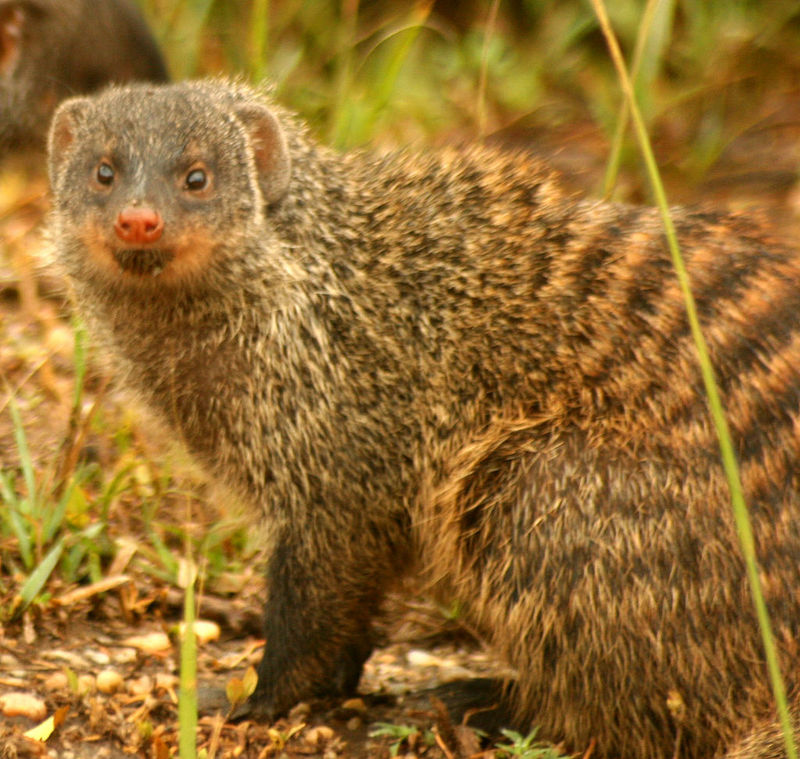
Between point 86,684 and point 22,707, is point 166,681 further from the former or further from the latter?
point 22,707

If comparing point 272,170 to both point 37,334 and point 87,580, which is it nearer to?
point 87,580

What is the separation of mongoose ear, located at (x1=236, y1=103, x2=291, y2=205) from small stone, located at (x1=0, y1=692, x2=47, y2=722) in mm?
1193

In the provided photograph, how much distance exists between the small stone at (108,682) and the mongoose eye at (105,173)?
3.58ft

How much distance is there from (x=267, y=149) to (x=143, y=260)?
1.34 ft

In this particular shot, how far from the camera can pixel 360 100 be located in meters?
4.52

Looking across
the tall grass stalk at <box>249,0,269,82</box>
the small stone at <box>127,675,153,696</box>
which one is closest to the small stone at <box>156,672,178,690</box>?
the small stone at <box>127,675,153,696</box>

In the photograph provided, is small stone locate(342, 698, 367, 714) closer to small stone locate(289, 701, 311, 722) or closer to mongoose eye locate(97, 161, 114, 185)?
small stone locate(289, 701, 311, 722)

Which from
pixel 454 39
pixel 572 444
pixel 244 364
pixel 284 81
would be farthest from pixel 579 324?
pixel 454 39

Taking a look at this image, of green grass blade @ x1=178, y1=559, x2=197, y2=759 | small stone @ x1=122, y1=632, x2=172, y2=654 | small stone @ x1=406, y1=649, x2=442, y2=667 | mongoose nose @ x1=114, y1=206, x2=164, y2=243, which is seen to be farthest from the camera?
small stone @ x1=406, y1=649, x2=442, y2=667

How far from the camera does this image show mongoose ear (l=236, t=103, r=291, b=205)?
9.30ft

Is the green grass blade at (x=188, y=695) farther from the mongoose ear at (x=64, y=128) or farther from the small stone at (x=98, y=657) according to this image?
the mongoose ear at (x=64, y=128)

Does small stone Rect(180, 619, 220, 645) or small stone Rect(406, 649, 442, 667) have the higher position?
small stone Rect(180, 619, 220, 645)

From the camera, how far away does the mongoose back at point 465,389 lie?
254cm

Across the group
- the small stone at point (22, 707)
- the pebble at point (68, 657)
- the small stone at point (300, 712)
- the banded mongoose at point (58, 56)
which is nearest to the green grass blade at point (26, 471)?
the pebble at point (68, 657)
